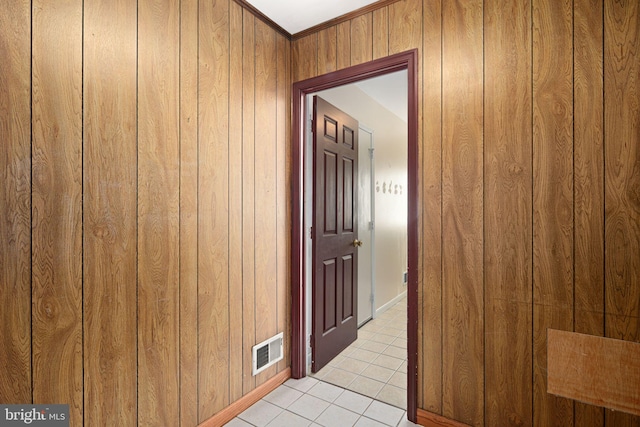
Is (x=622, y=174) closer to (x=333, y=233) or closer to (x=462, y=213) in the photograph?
(x=462, y=213)

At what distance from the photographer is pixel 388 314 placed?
403cm

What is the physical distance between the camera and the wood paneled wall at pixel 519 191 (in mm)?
1472

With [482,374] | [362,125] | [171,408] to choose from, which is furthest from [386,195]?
[171,408]

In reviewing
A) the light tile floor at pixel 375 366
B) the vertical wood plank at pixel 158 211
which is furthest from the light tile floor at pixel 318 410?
the vertical wood plank at pixel 158 211

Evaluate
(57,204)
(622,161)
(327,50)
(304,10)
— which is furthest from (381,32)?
(57,204)

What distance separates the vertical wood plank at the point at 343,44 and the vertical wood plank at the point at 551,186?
3.54ft

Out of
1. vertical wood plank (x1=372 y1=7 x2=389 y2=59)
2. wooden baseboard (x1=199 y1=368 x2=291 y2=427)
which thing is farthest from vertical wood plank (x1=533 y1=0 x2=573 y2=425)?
wooden baseboard (x1=199 y1=368 x2=291 y2=427)

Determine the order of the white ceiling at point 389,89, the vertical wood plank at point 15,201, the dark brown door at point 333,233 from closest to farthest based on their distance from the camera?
the vertical wood plank at point 15,201 → the dark brown door at point 333,233 → the white ceiling at point 389,89

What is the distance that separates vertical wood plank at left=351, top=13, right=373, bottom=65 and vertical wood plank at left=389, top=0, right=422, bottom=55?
147 mm

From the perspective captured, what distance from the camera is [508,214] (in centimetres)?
170

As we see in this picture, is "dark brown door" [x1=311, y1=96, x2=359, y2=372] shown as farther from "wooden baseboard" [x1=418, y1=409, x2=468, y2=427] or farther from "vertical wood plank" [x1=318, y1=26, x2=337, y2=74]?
"wooden baseboard" [x1=418, y1=409, x2=468, y2=427]

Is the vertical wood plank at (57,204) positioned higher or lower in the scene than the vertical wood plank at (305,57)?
lower

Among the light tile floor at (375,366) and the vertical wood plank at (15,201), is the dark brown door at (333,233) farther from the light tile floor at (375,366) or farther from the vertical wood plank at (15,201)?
the vertical wood plank at (15,201)

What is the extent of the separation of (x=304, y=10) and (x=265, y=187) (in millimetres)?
1217
